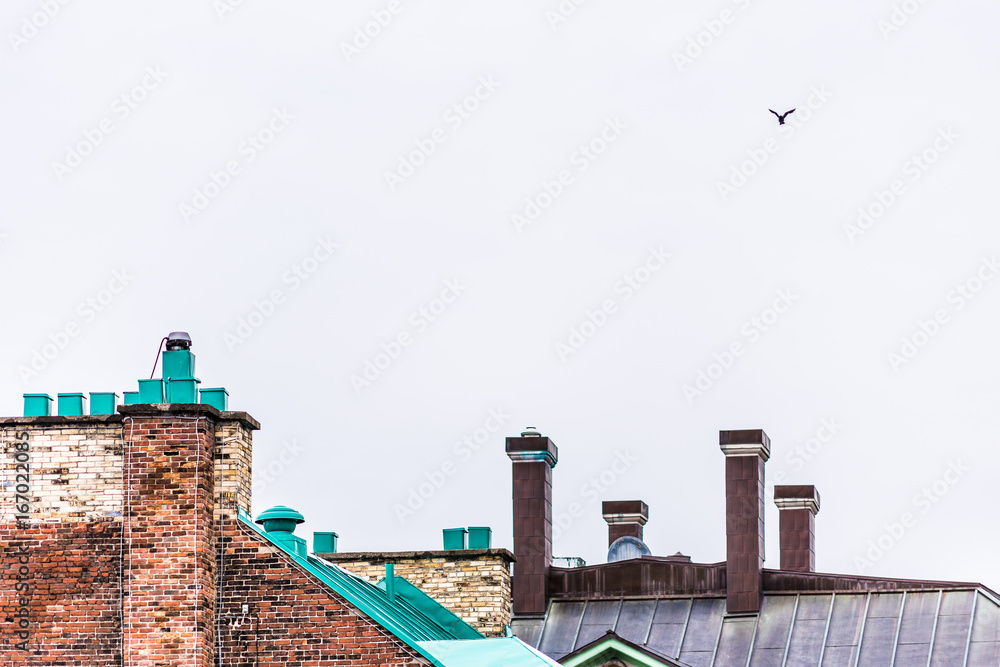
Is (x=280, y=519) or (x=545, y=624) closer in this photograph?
(x=280, y=519)

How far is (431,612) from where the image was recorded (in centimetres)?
2945

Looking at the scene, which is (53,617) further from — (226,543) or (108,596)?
(226,543)

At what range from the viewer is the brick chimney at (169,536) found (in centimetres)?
2358

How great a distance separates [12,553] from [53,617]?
0.95 metres

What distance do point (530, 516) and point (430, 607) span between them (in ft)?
21.8

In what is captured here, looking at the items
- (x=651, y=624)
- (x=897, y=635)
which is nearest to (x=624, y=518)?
(x=651, y=624)

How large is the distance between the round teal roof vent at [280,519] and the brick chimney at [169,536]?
2.09 m

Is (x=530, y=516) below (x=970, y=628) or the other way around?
the other way around

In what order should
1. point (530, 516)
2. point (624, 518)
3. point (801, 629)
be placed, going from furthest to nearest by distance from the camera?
1. point (624, 518)
2. point (530, 516)
3. point (801, 629)

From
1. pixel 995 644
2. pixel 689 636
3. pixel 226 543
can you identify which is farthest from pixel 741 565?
pixel 226 543

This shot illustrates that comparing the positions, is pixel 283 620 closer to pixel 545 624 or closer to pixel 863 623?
pixel 545 624

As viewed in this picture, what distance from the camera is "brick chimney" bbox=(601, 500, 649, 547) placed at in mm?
42062

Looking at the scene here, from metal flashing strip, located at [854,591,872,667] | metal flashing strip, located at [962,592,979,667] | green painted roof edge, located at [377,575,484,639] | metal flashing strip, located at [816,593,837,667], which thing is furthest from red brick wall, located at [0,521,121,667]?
metal flashing strip, located at [962,592,979,667]

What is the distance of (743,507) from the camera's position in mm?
35312
